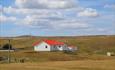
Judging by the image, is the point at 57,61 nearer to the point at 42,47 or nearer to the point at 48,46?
the point at 48,46

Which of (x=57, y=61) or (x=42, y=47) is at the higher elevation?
(x=42, y=47)

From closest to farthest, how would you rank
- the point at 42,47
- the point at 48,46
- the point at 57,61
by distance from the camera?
1. the point at 57,61
2. the point at 48,46
3. the point at 42,47

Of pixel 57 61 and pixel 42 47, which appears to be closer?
pixel 57 61

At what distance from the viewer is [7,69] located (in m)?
49.3

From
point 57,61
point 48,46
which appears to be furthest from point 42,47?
point 57,61

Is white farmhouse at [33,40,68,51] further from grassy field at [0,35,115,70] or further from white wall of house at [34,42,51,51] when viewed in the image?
grassy field at [0,35,115,70]

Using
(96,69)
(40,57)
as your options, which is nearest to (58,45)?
(40,57)

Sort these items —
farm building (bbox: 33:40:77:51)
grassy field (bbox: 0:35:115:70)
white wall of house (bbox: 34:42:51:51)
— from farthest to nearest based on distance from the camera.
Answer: farm building (bbox: 33:40:77:51)
white wall of house (bbox: 34:42:51:51)
grassy field (bbox: 0:35:115:70)

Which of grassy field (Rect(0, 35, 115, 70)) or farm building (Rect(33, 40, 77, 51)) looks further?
farm building (Rect(33, 40, 77, 51))

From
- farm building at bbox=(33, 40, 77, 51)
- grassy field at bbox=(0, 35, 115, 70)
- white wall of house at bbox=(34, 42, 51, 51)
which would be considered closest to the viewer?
grassy field at bbox=(0, 35, 115, 70)

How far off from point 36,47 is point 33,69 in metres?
79.6

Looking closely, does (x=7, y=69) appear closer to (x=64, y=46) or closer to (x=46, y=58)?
(x=46, y=58)

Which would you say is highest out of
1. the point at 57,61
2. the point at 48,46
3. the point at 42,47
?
the point at 48,46

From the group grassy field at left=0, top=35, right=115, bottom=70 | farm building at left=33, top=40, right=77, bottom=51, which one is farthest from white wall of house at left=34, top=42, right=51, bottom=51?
grassy field at left=0, top=35, right=115, bottom=70
